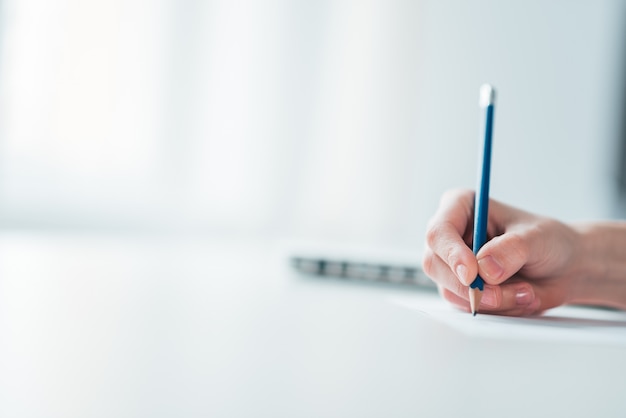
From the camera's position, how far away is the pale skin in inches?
23.0

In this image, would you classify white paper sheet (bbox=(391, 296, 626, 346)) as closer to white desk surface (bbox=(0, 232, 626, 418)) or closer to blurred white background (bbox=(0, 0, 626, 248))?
white desk surface (bbox=(0, 232, 626, 418))

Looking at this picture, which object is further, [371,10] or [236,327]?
[371,10]

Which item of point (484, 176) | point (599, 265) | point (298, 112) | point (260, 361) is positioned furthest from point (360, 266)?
point (298, 112)

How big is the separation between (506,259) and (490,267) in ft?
0.07

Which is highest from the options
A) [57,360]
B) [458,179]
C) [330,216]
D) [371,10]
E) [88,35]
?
[371,10]

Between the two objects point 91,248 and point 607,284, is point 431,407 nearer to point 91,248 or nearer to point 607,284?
point 607,284

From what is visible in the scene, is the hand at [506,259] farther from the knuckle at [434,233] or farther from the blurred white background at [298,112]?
the blurred white background at [298,112]

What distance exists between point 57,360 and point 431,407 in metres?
0.19

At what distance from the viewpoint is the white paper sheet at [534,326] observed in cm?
52

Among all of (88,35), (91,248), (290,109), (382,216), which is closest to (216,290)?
(91,248)

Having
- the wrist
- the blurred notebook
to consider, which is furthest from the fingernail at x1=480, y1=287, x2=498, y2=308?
the blurred notebook

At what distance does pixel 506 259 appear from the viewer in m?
0.58

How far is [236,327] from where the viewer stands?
508 millimetres

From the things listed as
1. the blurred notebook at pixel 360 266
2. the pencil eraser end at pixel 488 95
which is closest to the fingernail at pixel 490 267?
the pencil eraser end at pixel 488 95
